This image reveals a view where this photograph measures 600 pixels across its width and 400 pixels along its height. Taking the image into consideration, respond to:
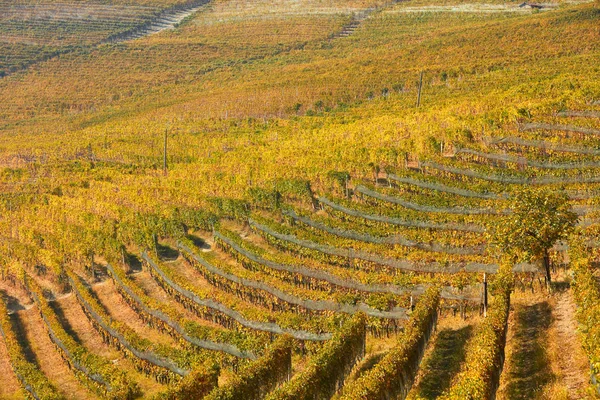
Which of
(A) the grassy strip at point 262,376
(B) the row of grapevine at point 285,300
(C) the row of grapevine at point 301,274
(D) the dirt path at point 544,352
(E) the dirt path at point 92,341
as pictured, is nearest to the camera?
(D) the dirt path at point 544,352

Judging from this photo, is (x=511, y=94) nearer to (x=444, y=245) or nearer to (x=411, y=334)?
(x=444, y=245)

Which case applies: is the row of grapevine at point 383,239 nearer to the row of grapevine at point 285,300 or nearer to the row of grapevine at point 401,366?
the row of grapevine at point 285,300

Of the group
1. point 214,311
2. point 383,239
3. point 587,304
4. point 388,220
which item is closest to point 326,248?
point 383,239

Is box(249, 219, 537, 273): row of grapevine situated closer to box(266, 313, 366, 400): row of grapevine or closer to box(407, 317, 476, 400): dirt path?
box(407, 317, 476, 400): dirt path

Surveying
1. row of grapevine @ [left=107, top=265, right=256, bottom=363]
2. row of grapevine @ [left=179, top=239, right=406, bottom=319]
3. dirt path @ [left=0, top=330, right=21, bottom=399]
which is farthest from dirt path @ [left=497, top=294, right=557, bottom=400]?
dirt path @ [left=0, top=330, right=21, bottom=399]

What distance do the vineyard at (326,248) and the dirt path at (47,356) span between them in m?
0.18

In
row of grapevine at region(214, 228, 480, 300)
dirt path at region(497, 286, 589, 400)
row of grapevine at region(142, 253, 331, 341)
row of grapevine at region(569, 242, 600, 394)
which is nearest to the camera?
row of grapevine at region(569, 242, 600, 394)

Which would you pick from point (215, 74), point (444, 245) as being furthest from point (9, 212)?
point (215, 74)

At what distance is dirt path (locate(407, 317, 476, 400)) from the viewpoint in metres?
30.8

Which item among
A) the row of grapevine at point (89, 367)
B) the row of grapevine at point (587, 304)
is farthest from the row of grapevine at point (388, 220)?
the row of grapevine at point (89, 367)

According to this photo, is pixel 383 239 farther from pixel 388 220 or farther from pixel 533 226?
pixel 533 226

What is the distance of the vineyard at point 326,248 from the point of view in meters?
33.1

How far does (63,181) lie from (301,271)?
50.4 meters

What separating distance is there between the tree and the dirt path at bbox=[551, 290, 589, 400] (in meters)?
2.79
